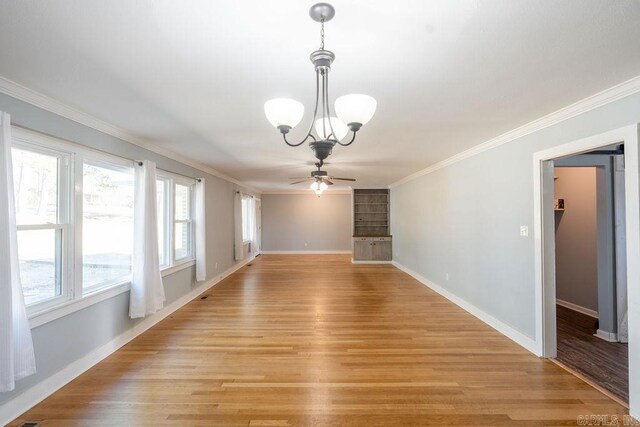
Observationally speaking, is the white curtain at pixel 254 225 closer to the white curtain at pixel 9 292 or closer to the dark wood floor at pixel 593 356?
the white curtain at pixel 9 292

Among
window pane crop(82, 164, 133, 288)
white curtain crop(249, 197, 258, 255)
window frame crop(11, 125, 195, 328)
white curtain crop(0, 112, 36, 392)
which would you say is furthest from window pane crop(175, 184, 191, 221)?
white curtain crop(249, 197, 258, 255)

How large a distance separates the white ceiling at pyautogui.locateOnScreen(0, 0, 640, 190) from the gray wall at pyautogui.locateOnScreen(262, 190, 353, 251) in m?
8.20

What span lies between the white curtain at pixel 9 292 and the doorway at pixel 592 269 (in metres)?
4.35

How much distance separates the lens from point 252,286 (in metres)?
5.98

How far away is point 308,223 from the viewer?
438 inches

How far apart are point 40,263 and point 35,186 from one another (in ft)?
2.08

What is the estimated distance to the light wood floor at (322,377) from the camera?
2117mm

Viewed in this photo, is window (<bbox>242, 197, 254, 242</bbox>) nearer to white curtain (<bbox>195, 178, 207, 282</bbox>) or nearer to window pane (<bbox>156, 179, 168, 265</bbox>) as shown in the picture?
white curtain (<bbox>195, 178, 207, 282</bbox>)

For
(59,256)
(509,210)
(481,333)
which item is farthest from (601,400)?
(59,256)

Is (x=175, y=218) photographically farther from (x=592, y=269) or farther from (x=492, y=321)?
(x=592, y=269)

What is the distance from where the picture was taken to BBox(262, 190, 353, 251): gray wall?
11.1m

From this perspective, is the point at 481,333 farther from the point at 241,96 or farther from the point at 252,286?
the point at 252,286

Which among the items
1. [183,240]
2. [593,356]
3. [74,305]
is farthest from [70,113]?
[593,356]

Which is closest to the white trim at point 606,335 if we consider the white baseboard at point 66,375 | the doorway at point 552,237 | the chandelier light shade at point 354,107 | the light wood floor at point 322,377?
the doorway at point 552,237
